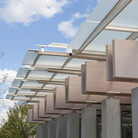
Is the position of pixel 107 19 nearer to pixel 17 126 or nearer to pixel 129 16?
pixel 129 16

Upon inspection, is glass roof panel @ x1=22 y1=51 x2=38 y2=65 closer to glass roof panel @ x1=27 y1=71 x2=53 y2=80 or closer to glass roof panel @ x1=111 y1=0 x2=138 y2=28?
glass roof panel @ x1=27 y1=71 x2=53 y2=80

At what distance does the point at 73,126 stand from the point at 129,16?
1159cm

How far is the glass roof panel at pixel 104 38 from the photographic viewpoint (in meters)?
12.8

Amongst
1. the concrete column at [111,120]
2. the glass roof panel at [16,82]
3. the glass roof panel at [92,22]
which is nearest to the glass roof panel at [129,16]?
the glass roof panel at [92,22]

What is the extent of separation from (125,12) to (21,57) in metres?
6.83

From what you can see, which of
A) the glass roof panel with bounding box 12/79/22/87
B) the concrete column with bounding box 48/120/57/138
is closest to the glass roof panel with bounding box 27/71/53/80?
the glass roof panel with bounding box 12/79/22/87

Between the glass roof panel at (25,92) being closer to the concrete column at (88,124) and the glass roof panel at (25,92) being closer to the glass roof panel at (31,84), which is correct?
the glass roof panel at (31,84)

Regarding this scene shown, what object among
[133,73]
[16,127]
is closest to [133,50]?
[133,73]

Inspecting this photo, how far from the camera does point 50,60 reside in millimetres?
16797

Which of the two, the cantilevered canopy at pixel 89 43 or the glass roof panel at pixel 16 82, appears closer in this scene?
the cantilevered canopy at pixel 89 43

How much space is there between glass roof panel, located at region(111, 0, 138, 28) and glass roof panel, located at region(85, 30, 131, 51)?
3.33ft

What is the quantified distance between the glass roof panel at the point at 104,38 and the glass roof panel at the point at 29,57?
2612mm

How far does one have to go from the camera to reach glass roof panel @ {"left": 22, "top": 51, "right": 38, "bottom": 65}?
51.1 ft

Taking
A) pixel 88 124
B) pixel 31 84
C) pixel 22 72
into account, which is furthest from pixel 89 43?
pixel 31 84
